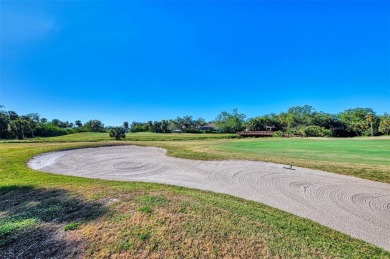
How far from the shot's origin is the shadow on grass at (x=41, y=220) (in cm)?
335

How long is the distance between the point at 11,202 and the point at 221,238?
234 inches

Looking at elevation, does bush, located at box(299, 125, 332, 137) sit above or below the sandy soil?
above

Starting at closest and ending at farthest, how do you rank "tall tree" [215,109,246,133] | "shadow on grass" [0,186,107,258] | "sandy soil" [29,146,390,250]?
"shadow on grass" [0,186,107,258] → "sandy soil" [29,146,390,250] → "tall tree" [215,109,246,133]

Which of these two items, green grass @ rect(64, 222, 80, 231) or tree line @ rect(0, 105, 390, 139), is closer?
green grass @ rect(64, 222, 80, 231)

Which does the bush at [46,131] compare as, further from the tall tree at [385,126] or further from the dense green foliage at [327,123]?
the tall tree at [385,126]

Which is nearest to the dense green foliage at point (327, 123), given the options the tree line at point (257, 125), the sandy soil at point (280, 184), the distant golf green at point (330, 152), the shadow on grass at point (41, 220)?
the tree line at point (257, 125)

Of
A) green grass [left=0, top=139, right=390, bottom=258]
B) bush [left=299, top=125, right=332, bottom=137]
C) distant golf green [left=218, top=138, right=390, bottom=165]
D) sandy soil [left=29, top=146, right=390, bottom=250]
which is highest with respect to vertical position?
bush [left=299, top=125, right=332, bottom=137]

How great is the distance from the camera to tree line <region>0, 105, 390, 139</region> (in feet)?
162

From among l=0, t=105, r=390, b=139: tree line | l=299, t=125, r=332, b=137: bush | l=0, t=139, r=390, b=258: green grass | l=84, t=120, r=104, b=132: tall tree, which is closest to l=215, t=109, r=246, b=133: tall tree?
l=0, t=105, r=390, b=139: tree line

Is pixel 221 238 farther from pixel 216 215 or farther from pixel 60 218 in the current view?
pixel 60 218

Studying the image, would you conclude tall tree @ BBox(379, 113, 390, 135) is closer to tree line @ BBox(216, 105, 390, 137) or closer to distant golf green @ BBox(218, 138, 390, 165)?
tree line @ BBox(216, 105, 390, 137)

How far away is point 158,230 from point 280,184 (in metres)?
6.11

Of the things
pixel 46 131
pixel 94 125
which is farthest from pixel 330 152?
pixel 94 125

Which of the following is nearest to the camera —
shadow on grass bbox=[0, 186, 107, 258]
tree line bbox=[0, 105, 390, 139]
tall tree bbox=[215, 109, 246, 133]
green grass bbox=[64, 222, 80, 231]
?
shadow on grass bbox=[0, 186, 107, 258]
